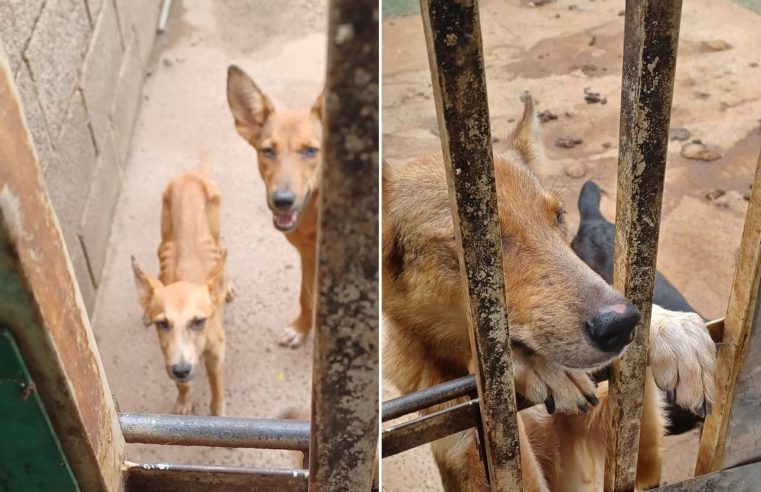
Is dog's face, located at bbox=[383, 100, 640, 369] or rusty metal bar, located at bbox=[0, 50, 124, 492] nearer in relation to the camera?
rusty metal bar, located at bbox=[0, 50, 124, 492]

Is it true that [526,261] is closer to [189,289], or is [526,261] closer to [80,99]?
[189,289]

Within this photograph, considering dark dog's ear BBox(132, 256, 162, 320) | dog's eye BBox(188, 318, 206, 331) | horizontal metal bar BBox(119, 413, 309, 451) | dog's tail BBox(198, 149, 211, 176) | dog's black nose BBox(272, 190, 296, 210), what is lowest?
dog's eye BBox(188, 318, 206, 331)

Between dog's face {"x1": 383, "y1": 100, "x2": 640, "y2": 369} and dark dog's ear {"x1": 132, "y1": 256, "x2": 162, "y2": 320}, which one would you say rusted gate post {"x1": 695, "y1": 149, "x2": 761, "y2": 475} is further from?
dark dog's ear {"x1": 132, "y1": 256, "x2": 162, "y2": 320}

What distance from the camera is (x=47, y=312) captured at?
1.07 meters

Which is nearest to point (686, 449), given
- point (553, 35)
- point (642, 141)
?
point (642, 141)

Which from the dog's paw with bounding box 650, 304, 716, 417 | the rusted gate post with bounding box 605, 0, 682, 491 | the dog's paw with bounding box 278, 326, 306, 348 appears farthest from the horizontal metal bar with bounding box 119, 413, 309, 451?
the dog's paw with bounding box 278, 326, 306, 348

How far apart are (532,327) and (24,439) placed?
1125mm

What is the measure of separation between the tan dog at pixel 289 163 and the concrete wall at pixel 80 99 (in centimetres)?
88

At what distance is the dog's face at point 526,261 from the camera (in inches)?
69.2

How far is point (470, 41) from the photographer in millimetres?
977

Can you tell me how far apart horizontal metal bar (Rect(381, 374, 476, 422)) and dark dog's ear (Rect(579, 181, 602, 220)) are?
8.28 feet

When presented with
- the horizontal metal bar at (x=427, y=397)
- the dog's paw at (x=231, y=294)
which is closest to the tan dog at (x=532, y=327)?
the horizontal metal bar at (x=427, y=397)

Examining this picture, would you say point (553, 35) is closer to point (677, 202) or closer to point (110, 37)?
point (677, 202)

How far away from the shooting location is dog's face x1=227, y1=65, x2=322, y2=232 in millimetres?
4172
